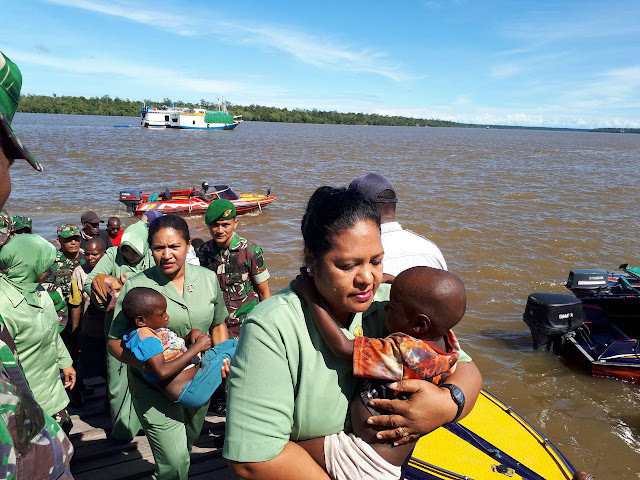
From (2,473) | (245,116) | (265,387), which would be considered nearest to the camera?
(2,473)

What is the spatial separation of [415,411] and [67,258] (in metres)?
4.52

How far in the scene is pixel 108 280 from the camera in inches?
148

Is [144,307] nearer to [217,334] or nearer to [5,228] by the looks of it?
[217,334]

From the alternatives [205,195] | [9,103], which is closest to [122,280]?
[9,103]

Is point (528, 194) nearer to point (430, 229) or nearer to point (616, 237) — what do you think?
point (616, 237)

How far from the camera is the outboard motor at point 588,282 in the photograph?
7.13m

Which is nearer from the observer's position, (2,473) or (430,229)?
(2,473)

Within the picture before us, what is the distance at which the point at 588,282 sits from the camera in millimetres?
7160

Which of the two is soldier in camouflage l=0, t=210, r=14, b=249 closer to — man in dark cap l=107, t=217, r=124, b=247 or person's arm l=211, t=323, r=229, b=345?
man in dark cap l=107, t=217, r=124, b=247

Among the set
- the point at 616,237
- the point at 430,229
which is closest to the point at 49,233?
the point at 430,229

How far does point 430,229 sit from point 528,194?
921 cm

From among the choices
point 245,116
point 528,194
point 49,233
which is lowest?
point 49,233

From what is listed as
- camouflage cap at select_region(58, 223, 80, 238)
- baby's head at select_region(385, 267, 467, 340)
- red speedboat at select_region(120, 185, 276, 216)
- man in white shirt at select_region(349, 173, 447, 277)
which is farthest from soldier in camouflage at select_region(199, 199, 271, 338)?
red speedboat at select_region(120, 185, 276, 216)

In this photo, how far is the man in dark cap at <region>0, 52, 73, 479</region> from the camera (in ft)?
3.45
